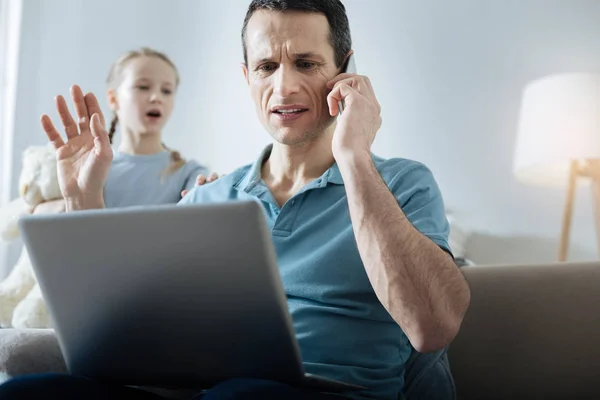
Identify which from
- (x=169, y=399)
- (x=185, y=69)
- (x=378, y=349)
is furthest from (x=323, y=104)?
(x=185, y=69)

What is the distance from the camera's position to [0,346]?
3.53 ft

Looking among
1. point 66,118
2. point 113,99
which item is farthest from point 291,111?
point 113,99

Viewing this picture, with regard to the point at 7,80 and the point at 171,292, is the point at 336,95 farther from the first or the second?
the point at 7,80

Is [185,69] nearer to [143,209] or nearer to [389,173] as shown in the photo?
[389,173]

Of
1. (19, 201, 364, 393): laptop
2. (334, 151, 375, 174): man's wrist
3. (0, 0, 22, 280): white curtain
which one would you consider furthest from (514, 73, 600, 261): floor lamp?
(0, 0, 22, 280): white curtain

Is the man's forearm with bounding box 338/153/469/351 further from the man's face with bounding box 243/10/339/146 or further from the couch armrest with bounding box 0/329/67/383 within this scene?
the couch armrest with bounding box 0/329/67/383

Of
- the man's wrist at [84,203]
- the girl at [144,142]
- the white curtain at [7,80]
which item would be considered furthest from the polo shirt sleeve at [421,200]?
the white curtain at [7,80]

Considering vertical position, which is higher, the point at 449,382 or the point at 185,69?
the point at 185,69

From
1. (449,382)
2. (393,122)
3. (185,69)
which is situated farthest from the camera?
(185,69)

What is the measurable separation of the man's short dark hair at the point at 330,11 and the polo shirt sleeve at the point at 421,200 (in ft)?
0.80

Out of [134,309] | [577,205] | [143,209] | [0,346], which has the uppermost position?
[143,209]

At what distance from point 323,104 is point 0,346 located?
659 millimetres

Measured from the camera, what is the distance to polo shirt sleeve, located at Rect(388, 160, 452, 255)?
44.9 inches

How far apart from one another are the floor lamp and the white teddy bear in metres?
1.61
